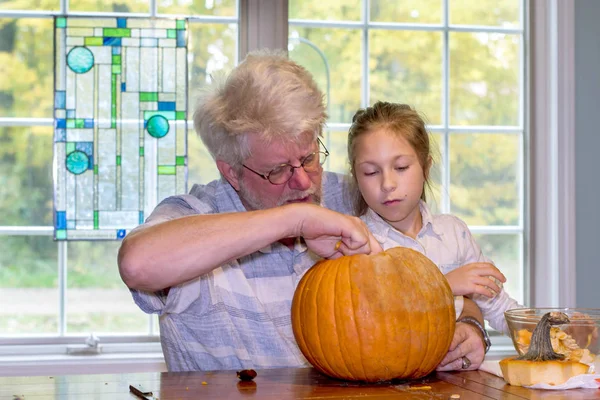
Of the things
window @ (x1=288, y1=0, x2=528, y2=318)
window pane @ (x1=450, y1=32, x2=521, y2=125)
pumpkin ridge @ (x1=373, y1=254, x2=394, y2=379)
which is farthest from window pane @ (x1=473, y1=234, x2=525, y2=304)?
pumpkin ridge @ (x1=373, y1=254, x2=394, y2=379)

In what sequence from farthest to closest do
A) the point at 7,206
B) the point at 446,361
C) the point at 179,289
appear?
1. the point at 7,206
2. the point at 179,289
3. the point at 446,361

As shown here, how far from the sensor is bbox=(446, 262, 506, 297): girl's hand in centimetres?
137

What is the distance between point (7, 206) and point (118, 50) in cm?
66

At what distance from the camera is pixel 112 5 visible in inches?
110

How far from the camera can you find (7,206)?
9.09 ft

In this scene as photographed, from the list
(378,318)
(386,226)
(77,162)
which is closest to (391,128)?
(386,226)

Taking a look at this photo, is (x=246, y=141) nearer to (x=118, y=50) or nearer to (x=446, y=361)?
(x=446, y=361)

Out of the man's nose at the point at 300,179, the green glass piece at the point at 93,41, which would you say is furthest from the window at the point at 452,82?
the man's nose at the point at 300,179

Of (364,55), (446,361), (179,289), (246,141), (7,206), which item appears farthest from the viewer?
(364,55)

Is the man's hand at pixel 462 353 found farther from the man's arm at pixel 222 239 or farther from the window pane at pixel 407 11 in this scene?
the window pane at pixel 407 11

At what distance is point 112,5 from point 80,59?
0.22m

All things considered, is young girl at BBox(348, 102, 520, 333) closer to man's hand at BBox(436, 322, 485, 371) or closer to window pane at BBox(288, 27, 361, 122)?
Answer: man's hand at BBox(436, 322, 485, 371)

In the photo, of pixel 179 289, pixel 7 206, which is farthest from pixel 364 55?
pixel 179 289

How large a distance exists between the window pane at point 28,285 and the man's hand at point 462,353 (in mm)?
1826
